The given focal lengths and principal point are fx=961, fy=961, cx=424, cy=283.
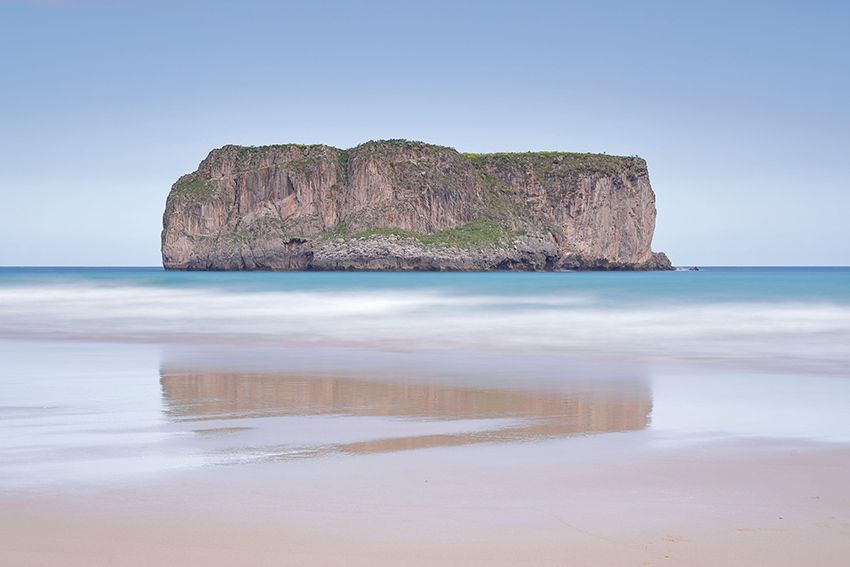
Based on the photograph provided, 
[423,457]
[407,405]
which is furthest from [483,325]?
[423,457]

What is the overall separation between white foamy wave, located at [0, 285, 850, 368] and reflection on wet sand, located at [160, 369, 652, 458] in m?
5.85

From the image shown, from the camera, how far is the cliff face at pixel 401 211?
405 ft

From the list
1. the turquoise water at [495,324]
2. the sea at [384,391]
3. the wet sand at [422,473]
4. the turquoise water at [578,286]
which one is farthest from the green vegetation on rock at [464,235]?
the wet sand at [422,473]

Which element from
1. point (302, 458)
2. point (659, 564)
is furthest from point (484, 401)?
point (659, 564)

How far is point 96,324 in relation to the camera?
2512 centimetres

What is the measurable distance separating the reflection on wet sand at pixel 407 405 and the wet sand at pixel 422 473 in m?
0.05

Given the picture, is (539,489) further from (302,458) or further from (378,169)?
(378,169)

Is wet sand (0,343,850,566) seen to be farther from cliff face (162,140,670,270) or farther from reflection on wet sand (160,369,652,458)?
cliff face (162,140,670,270)

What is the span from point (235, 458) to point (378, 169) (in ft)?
389

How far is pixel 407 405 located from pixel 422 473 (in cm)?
341

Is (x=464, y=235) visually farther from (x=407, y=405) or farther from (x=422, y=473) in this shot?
(x=422, y=473)

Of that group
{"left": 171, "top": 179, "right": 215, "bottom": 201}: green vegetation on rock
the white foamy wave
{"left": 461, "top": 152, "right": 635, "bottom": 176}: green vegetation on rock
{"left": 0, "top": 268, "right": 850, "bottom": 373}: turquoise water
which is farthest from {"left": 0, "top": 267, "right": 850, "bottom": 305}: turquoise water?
{"left": 461, "top": 152, "right": 635, "bottom": 176}: green vegetation on rock

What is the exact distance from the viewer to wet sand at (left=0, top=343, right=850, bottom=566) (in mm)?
5117

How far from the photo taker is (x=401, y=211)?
12362 centimetres
